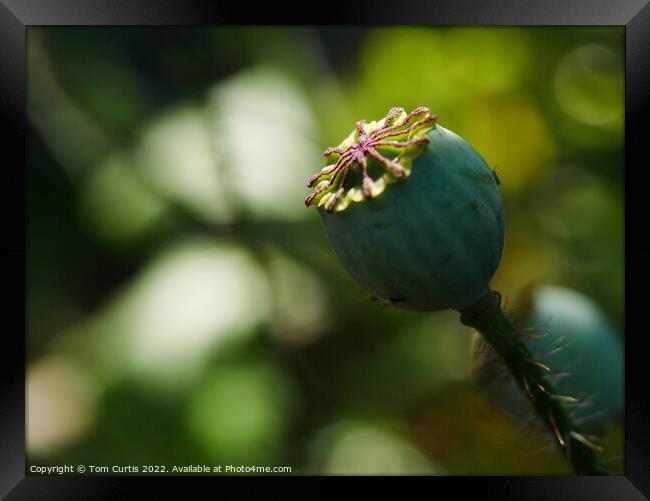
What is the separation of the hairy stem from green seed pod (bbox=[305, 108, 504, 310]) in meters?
0.10

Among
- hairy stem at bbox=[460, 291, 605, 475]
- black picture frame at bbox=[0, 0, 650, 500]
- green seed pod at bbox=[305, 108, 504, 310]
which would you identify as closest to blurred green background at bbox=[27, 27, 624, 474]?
black picture frame at bbox=[0, 0, 650, 500]

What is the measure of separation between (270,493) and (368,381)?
65cm

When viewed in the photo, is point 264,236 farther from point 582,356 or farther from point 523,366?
point 523,366

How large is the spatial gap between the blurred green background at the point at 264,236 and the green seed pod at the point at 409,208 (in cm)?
83

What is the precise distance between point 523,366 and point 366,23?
1.68 feet

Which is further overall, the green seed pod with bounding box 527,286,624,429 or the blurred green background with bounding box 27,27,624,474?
the blurred green background with bounding box 27,27,624,474

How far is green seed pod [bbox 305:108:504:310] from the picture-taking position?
29.3 inches

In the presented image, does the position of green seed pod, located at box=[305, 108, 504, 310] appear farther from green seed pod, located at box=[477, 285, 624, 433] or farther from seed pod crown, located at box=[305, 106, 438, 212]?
green seed pod, located at box=[477, 285, 624, 433]

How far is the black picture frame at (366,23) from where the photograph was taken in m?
1.02

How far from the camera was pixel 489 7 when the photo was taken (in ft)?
3.34

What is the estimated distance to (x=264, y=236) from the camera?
1829 mm

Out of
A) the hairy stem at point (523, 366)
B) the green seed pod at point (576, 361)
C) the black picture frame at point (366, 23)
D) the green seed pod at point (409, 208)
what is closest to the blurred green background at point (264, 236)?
the green seed pod at point (576, 361)

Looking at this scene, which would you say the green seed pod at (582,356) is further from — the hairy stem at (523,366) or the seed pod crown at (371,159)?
the seed pod crown at (371,159)

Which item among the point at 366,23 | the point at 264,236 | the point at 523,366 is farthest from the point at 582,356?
the point at 264,236
